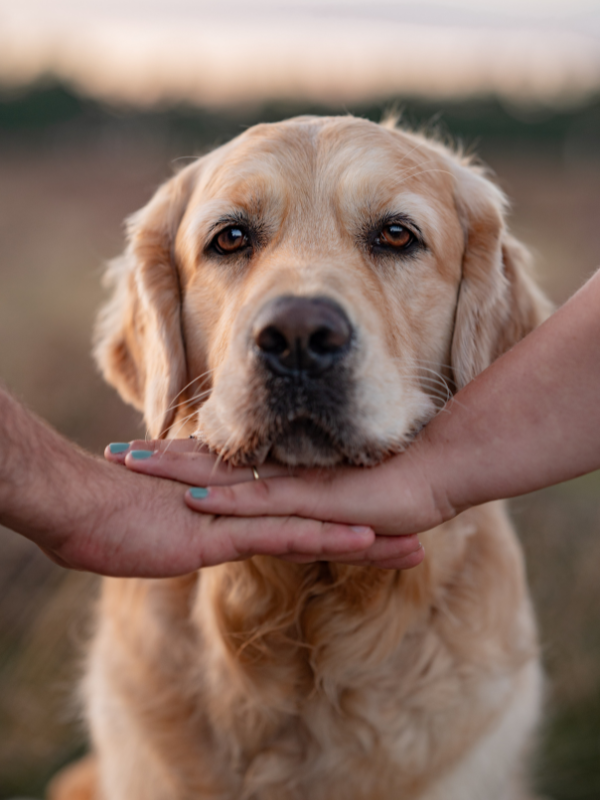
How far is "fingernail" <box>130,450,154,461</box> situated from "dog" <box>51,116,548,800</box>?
0.18 metres

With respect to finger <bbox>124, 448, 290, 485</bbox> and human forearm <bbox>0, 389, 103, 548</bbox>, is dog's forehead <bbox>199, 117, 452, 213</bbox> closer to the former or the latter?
finger <bbox>124, 448, 290, 485</bbox>

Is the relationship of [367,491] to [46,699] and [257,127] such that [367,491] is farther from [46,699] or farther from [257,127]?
[46,699]

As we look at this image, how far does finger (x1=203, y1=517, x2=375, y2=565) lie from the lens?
74.4 inches

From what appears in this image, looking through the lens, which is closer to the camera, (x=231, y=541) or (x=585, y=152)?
(x=231, y=541)

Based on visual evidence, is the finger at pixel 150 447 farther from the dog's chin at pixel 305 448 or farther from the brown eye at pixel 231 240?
the brown eye at pixel 231 240

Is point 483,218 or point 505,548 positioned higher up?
point 483,218

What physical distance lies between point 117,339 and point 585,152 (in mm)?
19077

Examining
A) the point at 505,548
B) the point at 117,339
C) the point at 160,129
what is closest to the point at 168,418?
the point at 117,339

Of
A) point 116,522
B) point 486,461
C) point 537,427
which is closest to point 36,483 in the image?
point 116,522

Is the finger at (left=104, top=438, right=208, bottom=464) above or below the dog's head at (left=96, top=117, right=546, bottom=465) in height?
below

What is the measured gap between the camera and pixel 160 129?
63.9 ft

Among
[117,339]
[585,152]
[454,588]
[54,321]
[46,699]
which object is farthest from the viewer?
[585,152]

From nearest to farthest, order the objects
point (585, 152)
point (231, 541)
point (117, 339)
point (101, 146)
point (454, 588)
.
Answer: point (231, 541) < point (454, 588) < point (117, 339) < point (585, 152) < point (101, 146)

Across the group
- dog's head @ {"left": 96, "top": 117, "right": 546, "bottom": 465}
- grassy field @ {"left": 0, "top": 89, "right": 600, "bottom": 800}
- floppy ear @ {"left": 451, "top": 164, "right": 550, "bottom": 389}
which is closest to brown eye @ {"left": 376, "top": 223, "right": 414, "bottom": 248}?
dog's head @ {"left": 96, "top": 117, "right": 546, "bottom": 465}
